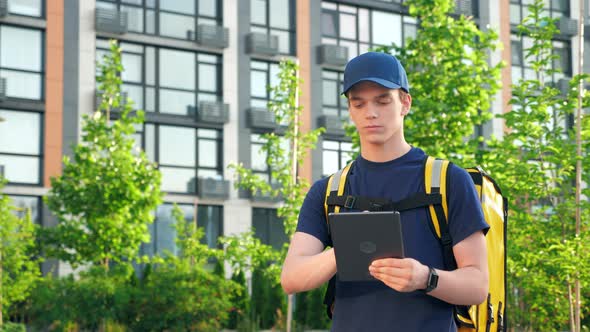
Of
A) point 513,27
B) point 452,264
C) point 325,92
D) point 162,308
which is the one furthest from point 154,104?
point 452,264

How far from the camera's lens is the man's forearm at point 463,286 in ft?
8.84

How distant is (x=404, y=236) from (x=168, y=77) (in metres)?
32.4

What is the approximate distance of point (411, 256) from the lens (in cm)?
280

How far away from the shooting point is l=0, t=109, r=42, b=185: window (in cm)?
3141

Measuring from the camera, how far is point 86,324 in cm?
2150

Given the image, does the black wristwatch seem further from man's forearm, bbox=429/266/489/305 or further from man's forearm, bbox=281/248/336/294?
man's forearm, bbox=281/248/336/294

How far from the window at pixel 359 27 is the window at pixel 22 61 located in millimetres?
11749

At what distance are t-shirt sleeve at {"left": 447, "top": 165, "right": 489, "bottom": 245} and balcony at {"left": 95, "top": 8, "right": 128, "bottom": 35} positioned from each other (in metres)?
31.1

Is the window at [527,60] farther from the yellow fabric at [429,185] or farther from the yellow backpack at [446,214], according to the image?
the yellow fabric at [429,185]

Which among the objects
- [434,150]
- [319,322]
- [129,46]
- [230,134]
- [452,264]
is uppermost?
[129,46]

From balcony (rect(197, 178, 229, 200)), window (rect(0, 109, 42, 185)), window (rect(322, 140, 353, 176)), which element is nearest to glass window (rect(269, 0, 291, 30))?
window (rect(322, 140, 353, 176))

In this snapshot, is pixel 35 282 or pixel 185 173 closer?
pixel 35 282

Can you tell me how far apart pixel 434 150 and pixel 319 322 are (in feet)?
51.7

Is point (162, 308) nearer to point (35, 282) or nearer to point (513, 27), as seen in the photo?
point (35, 282)
